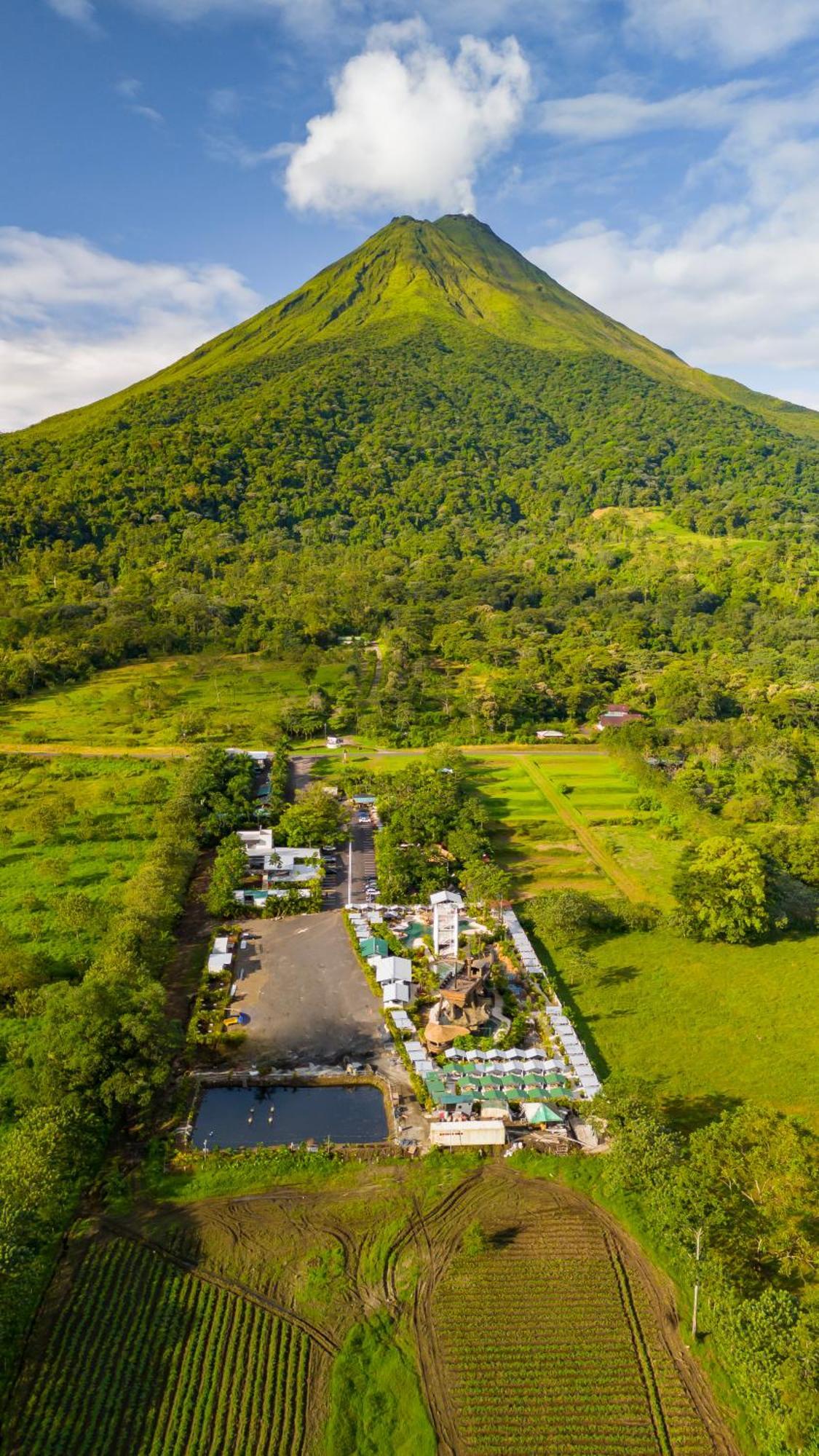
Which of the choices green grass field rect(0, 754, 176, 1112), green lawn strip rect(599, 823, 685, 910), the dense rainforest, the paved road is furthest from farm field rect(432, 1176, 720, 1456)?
green lawn strip rect(599, 823, 685, 910)

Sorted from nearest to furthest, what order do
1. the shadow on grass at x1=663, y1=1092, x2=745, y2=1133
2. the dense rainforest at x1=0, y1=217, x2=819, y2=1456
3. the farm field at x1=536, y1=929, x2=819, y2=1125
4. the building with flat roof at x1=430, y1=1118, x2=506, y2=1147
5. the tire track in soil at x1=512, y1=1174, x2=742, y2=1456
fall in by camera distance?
the tire track in soil at x1=512, y1=1174, x2=742, y2=1456 → the dense rainforest at x1=0, y1=217, x2=819, y2=1456 → the building with flat roof at x1=430, y1=1118, x2=506, y2=1147 → the shadow on grass at x1=663, y1=1092, x2=745, y2=1133 → the farm field at x1=536, y1=929, x2=819, y2=1125

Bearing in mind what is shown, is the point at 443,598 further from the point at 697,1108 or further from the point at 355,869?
the point at 697,1108

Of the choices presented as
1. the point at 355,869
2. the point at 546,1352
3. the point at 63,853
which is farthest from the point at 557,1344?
the point at 63,853

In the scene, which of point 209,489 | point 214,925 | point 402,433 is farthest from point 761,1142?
point 402,433

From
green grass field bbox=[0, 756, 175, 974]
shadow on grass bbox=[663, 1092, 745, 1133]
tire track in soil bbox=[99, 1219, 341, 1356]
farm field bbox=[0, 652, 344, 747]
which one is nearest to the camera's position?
tire track in soil bbox=[99, 1219, 341, 1356]

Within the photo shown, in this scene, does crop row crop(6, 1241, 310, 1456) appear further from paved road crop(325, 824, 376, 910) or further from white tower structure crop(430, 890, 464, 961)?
paved road crop(325, 824, 376, 910)

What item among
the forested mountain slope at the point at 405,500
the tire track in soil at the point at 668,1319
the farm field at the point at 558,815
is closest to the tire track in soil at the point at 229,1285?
the tire track in soil at the point at 668,1319

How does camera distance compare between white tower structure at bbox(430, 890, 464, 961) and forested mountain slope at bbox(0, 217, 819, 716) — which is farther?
forested mountain slope at bbox(0, 217, 819, 716)
